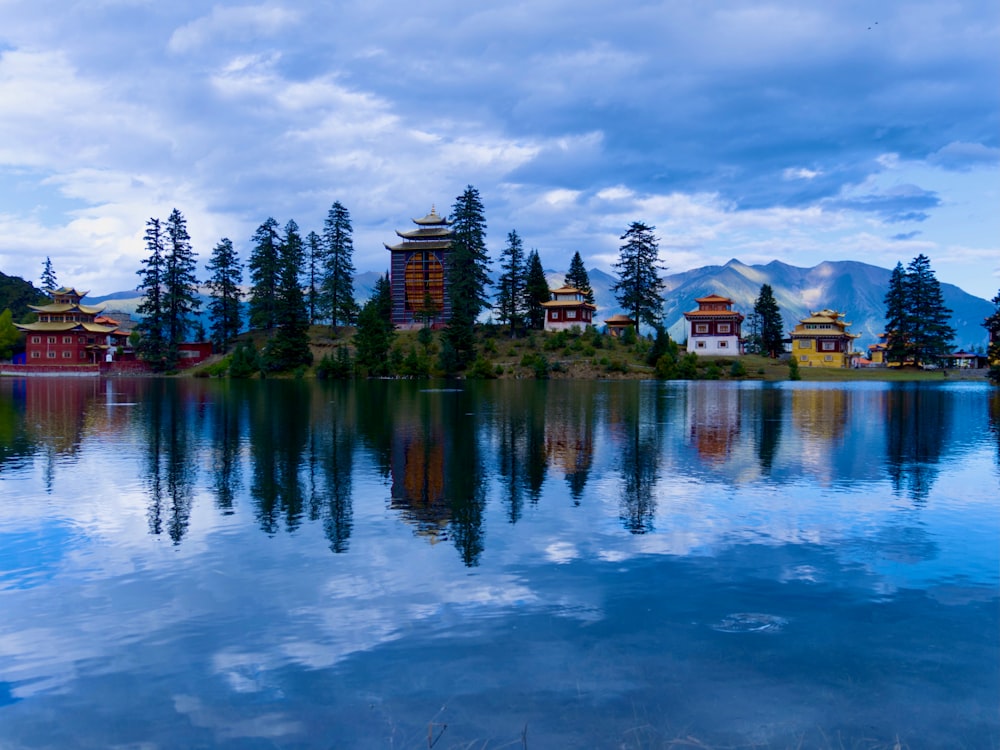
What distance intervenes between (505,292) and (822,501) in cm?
8869

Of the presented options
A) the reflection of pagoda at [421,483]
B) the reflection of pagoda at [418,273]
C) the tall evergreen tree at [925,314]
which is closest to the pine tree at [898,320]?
the tall evergreen tree at [925,314]

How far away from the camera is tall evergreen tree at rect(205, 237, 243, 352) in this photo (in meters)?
108

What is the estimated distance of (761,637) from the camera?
392 inches

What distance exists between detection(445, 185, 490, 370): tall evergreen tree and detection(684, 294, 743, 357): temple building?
1270 inches

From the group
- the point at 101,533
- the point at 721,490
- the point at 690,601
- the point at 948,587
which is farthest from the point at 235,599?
the point at 721,490

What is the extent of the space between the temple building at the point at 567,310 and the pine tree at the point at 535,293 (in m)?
2.21

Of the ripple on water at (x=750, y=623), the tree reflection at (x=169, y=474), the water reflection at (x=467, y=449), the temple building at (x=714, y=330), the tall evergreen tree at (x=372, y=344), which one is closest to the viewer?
the ripple on water at (x=750, y=623)

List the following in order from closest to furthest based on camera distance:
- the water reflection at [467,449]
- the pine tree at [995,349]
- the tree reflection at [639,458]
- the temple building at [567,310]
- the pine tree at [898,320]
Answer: the tree reflection at [639,458] → the water reflection at [467,449] → the pine tree at [995,349] → the temple building at [567,310] → the pine tree at [898,320]

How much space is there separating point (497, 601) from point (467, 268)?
9210 centimetres

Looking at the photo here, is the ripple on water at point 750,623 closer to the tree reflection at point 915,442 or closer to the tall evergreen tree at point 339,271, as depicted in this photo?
the tree reflection at point 915,442

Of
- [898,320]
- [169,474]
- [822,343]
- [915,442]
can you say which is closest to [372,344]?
[169,474]

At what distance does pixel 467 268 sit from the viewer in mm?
101375

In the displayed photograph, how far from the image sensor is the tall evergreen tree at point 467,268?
93.3 m

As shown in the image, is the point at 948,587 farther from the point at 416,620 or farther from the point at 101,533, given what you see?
the point at 101,533
